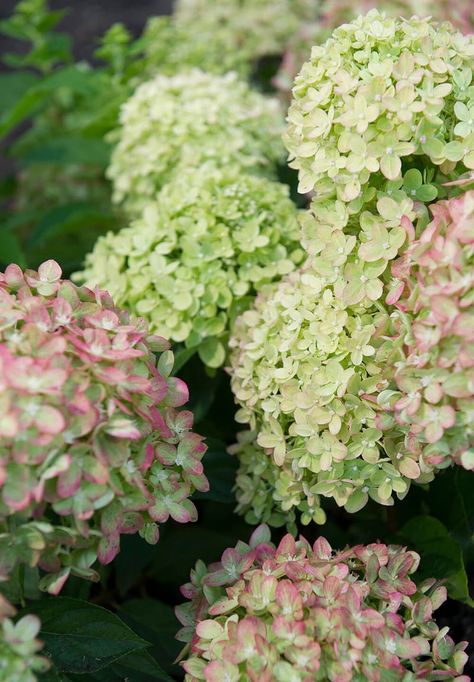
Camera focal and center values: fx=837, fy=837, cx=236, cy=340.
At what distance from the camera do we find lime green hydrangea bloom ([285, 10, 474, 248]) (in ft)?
3.40

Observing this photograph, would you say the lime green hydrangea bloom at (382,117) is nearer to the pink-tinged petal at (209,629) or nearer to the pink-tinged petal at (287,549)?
the pink-tinged petal at (287,549)

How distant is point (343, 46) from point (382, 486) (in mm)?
572

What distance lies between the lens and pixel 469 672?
1.23 meters

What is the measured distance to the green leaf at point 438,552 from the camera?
115 centimetres

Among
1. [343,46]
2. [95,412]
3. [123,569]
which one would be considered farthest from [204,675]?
[343,46]

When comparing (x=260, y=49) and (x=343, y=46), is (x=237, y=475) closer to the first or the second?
(x=343, y=46)

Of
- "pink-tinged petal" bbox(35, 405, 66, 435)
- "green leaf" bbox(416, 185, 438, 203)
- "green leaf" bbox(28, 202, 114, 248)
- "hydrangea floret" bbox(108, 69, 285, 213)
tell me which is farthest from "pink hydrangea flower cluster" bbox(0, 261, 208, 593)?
"green leaf" bbox(28, 202, 114, 248)

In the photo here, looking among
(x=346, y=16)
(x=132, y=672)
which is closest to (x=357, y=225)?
(x=132, y=672)

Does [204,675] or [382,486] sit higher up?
[382,486]

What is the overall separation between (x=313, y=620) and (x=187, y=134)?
106 centimetres

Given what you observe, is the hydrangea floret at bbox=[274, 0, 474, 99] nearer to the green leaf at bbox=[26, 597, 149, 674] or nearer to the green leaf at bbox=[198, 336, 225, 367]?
the green leaf at bbox=[198, 336, 225, 367]

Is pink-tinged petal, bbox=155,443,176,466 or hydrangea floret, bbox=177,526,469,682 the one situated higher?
pink-tinged petal, bbox=155,443,176,466

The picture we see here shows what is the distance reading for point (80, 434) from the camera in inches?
33.6

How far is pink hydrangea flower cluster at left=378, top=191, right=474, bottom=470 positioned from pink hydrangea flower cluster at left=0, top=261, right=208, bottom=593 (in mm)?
272
